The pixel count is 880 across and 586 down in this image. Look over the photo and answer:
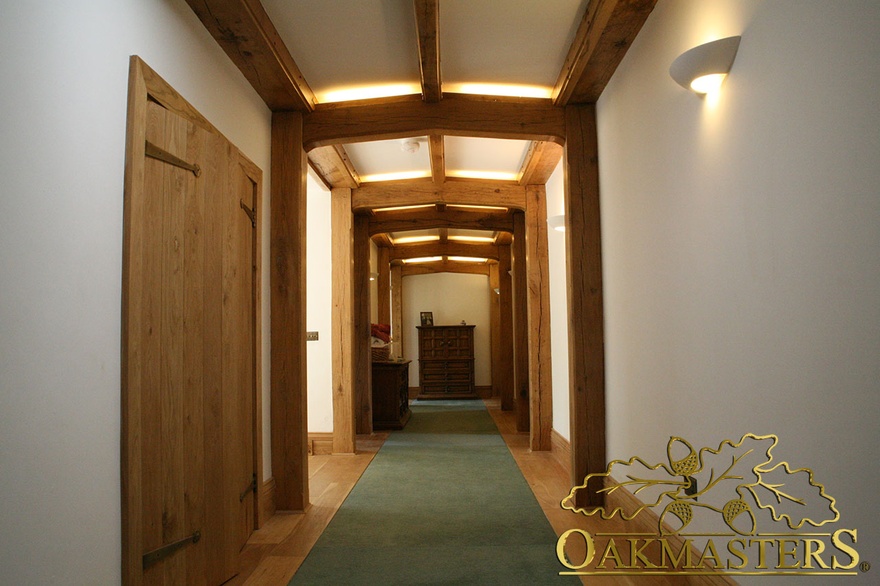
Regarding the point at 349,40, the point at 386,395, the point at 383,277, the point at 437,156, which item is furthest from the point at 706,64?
the point at 383,277

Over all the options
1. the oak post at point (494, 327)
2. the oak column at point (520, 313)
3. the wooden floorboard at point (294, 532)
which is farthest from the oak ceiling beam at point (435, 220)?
the oak post at point (494, 327)

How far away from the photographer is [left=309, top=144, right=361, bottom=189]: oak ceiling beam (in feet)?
17.4

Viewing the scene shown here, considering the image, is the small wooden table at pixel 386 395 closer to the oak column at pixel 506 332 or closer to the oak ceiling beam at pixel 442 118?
the oak column at pixel 506 332

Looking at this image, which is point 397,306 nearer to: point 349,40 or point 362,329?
point 362,329

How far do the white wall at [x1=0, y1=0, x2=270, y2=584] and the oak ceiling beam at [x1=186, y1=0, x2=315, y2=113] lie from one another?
1.91 feet

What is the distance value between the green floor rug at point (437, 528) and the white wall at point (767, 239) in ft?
2.88

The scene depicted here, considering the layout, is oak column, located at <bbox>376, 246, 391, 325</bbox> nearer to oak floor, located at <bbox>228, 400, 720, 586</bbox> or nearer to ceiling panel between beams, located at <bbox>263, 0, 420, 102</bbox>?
oak floor, located at <bbox>228, 400, 720, 586</bbox>

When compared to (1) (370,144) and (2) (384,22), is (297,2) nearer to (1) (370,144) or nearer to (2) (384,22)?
(2) (384,22)

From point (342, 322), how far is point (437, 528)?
10.2ft

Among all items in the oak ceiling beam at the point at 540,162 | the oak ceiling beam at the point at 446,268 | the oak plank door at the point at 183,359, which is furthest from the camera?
the oak ceiling beam at the point at 446,268

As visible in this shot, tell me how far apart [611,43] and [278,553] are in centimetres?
324

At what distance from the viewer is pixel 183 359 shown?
2.64 metres

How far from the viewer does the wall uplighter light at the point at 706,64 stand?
2.16 meters

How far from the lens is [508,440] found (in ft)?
23.2
